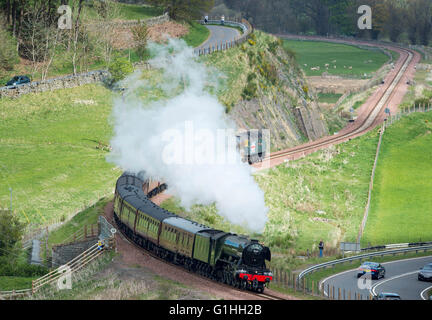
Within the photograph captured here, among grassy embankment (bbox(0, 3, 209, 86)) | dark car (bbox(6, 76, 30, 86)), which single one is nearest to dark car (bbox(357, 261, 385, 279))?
dark car (bbox(6, 76, 30, 86))

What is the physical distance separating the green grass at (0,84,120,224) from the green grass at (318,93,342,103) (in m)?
50.9

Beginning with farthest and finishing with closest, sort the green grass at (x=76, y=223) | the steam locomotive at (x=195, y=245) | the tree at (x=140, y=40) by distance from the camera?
1. the tree at (x=140, y=40)
2. the green grass at (x=76, y=223)
3. the steam locomotive at (x=195, y=245)

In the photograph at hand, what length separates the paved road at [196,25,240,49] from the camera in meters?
114

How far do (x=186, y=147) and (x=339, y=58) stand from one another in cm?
12124

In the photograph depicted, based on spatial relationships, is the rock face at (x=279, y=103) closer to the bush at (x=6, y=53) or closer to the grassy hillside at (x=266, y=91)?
the grassy hillside at (x=266, y=91)

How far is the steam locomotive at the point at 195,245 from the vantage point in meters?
40.0

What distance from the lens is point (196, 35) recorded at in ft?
398

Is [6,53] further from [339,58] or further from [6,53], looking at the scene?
[339,58]

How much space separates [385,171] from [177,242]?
1837 inches

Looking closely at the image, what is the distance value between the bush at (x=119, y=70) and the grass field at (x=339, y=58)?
235 ft

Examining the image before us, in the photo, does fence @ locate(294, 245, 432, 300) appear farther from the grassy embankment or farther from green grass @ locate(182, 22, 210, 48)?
green grass @ locate(182, 22, 210, 48)

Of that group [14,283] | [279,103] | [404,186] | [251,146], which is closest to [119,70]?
[279,103]

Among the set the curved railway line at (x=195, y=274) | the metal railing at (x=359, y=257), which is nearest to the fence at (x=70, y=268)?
the curved railway line at (x=195, y=274)

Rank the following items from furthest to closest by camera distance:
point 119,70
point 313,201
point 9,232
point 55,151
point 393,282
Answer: point 119,70
point 55,151
point 313,201
point 9,232
point 393,282
